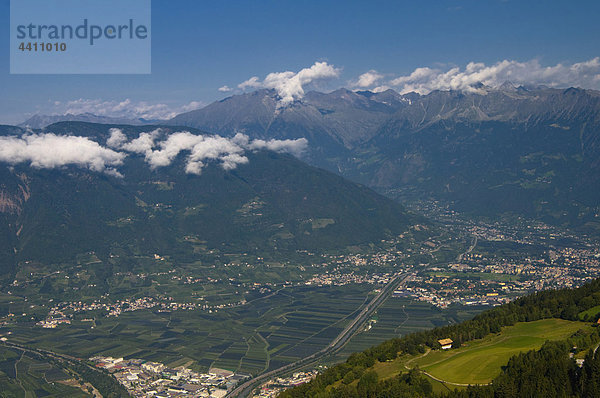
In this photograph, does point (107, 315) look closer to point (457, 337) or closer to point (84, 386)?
point (84, 386)

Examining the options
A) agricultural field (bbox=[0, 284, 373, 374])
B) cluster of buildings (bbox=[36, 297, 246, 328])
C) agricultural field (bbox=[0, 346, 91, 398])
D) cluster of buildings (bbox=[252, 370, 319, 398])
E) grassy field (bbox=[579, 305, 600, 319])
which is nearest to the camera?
grassy field (bbox=[579, 305, 600, 319])

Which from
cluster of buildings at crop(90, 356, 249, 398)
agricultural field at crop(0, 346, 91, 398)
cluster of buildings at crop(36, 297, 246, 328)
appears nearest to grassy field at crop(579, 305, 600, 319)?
cluster of buildings at crop(90, 356, 249, 398)

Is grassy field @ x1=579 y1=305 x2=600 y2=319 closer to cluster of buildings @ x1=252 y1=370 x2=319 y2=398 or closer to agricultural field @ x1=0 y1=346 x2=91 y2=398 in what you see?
cluster of buildings @ x1=252 y1=370 x2=319 y2=398

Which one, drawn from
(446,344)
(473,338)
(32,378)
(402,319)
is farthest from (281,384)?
(402,319)

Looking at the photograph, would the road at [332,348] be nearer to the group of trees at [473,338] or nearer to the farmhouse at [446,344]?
the group of trees at [473,338]

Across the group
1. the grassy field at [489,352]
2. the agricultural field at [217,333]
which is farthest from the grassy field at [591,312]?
the agricultural field at [217,333]

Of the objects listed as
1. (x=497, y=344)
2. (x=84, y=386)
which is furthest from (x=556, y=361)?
(x=84, y=386)
